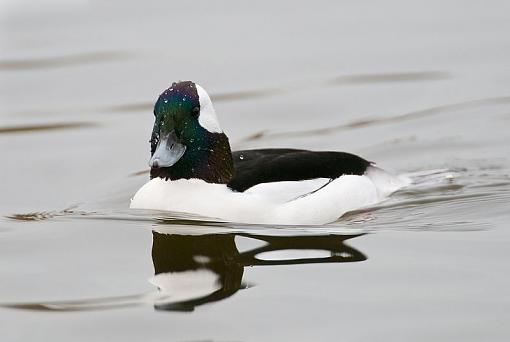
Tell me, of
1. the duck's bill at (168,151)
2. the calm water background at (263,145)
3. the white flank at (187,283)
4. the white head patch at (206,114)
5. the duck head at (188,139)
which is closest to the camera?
the calm water background at (263,145)

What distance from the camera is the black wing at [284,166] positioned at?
913cm

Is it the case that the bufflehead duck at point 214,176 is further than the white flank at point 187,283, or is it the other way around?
the bufflehead duck at point 214,176

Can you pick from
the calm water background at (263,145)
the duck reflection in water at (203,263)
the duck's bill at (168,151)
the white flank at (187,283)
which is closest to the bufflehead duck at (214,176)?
the duck's bill at (168,151)

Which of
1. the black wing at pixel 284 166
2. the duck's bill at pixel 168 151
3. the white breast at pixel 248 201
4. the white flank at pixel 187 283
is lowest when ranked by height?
the white flank at pixel 187 283

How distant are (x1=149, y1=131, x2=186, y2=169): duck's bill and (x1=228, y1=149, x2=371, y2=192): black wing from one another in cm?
52

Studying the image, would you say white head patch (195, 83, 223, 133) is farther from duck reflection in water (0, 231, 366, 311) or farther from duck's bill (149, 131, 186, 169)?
duck reflection in water (0, 231, 366, 311)

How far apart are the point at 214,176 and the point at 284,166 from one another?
1.75ft

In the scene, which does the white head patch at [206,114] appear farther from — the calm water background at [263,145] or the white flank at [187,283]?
the white flank at [187,283]

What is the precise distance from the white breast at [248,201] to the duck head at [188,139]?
0.29 feet

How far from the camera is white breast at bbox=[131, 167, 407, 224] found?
8.95 m

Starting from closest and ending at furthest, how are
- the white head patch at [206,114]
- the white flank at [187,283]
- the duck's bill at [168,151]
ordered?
the white flank at [187,283], the duck's bill at [168,151], the white head patch at [206,114]

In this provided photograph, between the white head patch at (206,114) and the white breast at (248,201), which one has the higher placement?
the white head patch at (206,114)

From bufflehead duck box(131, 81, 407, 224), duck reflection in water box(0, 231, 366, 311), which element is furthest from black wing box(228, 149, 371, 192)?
duck reflection in water box(0, 231, 366, 311)

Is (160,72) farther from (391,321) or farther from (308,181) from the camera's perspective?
(391,321)
